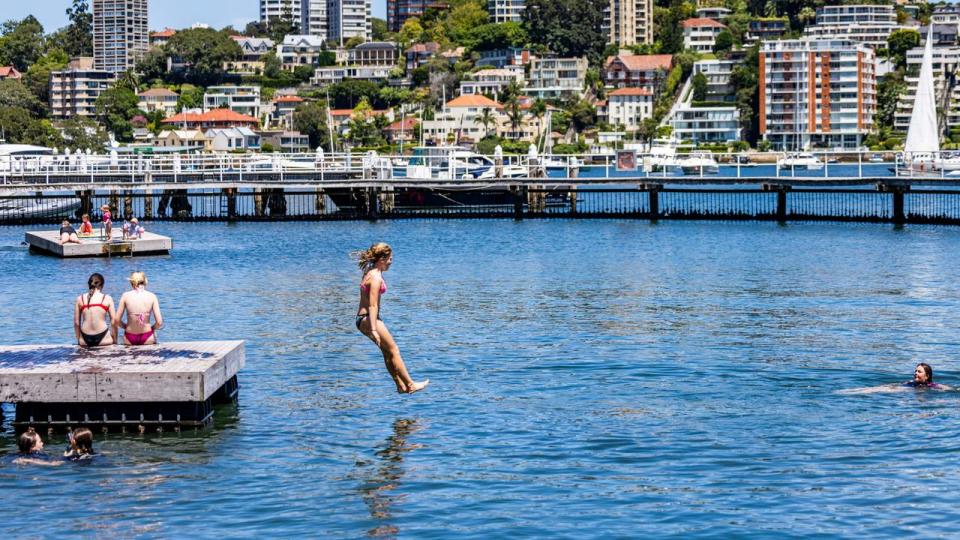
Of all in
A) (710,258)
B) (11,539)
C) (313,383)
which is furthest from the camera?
(710,258)

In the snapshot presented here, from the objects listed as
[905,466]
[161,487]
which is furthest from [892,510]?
[161,487]

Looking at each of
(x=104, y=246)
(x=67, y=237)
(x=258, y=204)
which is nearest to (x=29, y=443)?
(x=104, y=246)

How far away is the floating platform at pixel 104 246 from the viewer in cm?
5028

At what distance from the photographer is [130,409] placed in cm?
2042

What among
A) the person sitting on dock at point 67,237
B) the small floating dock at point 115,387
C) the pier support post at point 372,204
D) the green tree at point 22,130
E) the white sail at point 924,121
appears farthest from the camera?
the green tree at point 22,130

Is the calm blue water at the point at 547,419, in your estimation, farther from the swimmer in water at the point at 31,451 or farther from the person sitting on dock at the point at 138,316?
the person sitting on dock at the point at 138,316

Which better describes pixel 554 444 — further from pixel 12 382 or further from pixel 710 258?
pixel 710 258

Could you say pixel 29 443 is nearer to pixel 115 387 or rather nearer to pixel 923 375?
pixel 115 387

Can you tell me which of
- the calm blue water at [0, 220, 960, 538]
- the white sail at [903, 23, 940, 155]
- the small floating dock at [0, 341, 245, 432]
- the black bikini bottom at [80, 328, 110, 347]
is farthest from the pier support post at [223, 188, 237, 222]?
the white sail at [903, 23, 940, 155]

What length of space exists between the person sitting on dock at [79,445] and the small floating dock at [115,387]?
89 cm

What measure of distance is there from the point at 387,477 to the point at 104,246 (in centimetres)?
3385

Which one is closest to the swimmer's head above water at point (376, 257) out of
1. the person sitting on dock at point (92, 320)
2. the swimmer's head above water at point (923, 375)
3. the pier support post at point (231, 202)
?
the person sitting on dock at point (92, 320)

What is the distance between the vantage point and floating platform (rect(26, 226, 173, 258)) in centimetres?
5028

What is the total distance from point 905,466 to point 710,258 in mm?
30766
